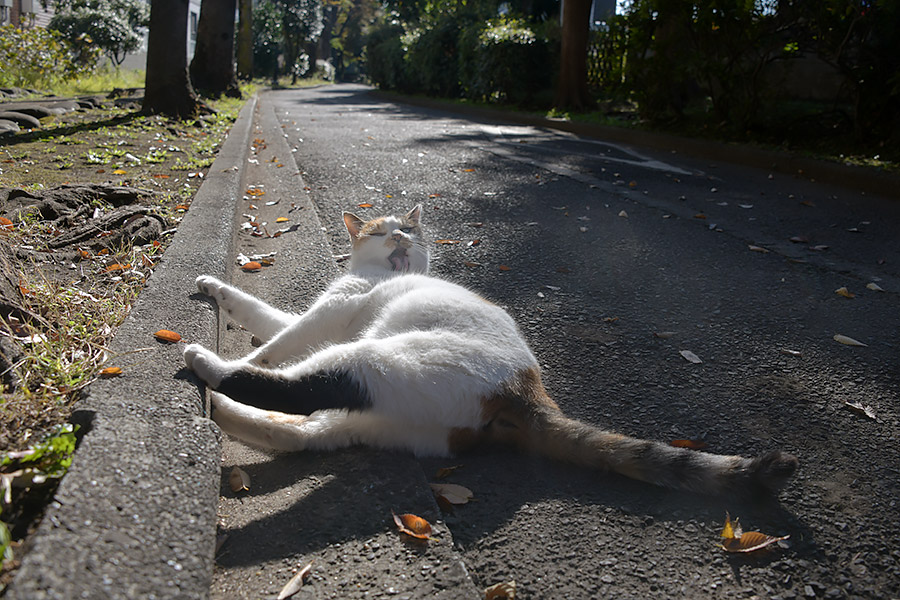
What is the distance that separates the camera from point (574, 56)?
15.7 meters

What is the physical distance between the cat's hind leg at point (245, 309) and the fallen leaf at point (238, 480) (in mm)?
1052

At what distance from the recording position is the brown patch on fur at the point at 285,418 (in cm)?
237

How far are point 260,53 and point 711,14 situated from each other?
120 ft

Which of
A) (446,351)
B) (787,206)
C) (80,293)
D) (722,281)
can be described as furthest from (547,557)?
(787,206)

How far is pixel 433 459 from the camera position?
2.28m

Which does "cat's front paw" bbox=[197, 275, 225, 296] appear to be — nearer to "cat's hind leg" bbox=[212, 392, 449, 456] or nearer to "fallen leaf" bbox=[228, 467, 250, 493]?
"cat's hind leg" bbox=[212, 392, 449, 456]

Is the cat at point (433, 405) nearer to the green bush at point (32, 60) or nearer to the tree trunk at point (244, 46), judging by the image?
the green bush at point (32, 60)

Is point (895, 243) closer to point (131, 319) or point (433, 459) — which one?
point (433, 459)

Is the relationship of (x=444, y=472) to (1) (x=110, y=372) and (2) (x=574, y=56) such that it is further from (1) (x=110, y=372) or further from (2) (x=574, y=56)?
(2) (x=574, y=56)

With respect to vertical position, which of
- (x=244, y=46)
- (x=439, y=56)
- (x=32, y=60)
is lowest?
(x=32, y=60)

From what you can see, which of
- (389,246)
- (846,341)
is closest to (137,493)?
(389,246)

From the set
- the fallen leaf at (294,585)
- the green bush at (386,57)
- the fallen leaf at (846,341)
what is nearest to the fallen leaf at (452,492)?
the fallen leaf at (294,585)

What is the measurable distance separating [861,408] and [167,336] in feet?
8.94

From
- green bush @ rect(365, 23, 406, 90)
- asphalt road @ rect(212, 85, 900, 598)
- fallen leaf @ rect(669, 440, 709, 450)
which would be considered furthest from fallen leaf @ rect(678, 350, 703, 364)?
green bush @ rect(365, 23, 406, 90)
